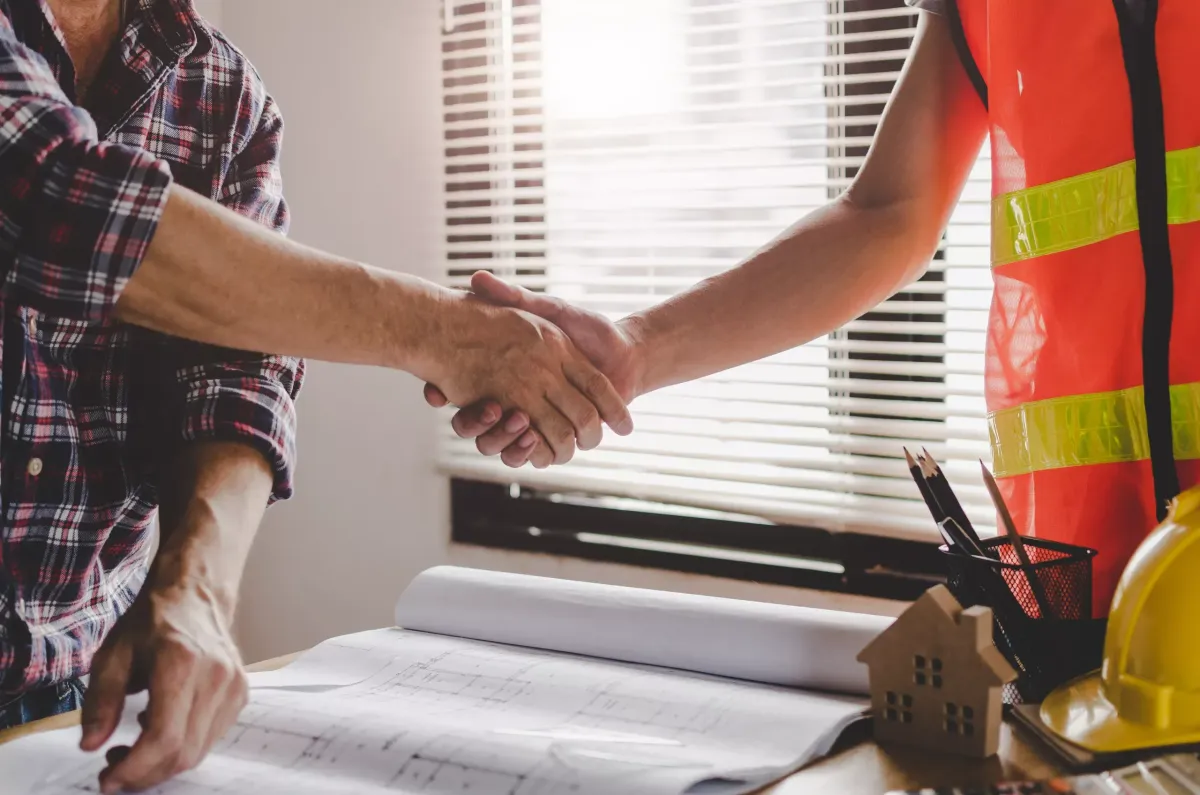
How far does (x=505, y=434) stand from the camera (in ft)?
4.32

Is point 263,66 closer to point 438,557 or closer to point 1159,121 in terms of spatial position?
point 438,557

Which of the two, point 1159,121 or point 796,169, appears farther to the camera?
point 796,169

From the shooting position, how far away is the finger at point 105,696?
2.40ft

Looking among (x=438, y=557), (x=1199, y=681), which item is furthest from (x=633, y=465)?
(x=1199, y=681)

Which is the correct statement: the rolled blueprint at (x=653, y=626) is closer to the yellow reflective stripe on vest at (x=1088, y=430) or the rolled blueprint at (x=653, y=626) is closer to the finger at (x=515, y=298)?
the yellow reflective stripe on vest at (x=1088, y=430)

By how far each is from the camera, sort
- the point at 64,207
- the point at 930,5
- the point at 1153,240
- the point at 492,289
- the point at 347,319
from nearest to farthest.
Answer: the point at 64,207 < the point at 1153,240 < the point at 347,319 < the point at 930,5 < the point at 492,289

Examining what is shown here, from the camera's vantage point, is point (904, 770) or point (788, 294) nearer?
point (904, 770)

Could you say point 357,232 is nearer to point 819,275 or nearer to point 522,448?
point 522,448

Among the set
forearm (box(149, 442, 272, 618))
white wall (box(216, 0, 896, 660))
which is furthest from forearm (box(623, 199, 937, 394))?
white wall (box(216, 0, 896, 660))

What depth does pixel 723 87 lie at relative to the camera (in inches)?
82.6

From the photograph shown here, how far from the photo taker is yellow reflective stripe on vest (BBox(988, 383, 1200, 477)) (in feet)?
3.03

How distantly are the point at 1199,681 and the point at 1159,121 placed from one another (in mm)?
466

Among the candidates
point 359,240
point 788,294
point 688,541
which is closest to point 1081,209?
point 788,294

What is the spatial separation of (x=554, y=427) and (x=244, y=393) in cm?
39
